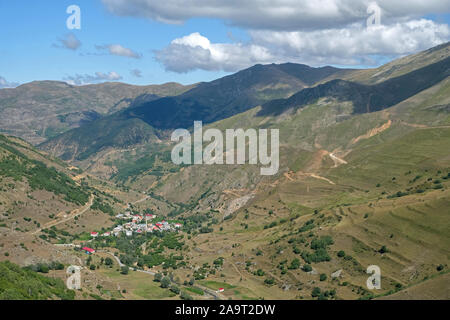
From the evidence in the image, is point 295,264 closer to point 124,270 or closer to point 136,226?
point 124,270

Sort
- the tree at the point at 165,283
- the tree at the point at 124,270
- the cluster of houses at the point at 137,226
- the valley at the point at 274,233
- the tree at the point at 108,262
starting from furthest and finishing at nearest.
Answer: the cluster of houses at the point at 137,226 → the tree at the point at 108,262 → the tree at the point at 124,270 → the tree at the point at 165,283 → the valley at the point at 274,233

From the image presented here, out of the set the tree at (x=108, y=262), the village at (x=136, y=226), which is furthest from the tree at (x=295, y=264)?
the village at (x=136, y=226)

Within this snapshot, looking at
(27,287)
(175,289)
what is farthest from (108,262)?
(27,287)

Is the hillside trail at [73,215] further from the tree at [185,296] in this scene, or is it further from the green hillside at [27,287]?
the green hillside at [27,287]

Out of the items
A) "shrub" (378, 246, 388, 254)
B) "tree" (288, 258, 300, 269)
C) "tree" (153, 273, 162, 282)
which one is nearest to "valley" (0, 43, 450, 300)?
"tree" (288, 258, 300, 269)

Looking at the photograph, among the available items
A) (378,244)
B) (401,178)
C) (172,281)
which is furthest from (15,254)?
(401,178)
